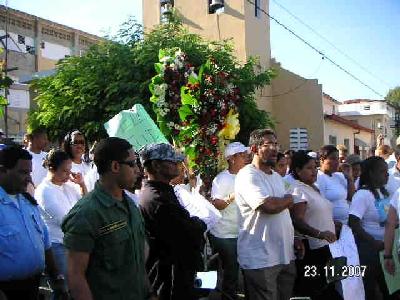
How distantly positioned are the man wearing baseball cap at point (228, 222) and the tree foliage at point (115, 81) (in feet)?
29.6

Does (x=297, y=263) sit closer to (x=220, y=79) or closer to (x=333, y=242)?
(x=333, y=242)

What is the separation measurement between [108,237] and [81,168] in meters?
3.63

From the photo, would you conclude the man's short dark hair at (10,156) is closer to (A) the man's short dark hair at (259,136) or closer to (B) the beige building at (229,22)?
(A) the man's short dark hair at (259,136)

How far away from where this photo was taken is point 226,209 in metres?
6.57

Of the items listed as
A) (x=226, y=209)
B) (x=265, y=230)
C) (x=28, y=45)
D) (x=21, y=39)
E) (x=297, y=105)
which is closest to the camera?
(x=265, y=230)

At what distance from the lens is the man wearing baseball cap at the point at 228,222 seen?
21.3ft

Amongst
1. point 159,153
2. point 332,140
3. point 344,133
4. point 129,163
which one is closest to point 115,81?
point 159,153

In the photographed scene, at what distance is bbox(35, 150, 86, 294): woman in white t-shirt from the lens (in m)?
5.08

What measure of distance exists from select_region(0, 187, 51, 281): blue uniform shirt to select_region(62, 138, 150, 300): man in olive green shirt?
921 millimetres

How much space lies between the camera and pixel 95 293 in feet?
9.53

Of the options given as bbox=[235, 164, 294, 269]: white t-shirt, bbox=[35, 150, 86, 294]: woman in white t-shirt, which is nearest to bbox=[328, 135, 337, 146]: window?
bbox=[235, 164, 294, 269]: white t-shirt

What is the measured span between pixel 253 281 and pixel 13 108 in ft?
86.7

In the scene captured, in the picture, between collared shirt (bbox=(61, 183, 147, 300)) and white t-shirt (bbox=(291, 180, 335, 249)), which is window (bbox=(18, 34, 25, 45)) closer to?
white t-shirt (bbox=(291, 180, 335, 249))

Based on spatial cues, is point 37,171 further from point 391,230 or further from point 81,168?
point 391,230
